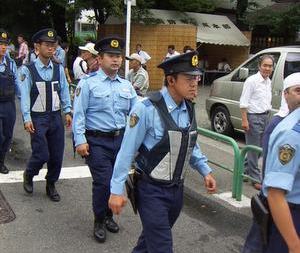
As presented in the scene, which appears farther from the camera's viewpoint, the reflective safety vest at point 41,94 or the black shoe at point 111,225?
the reflective safety vest at point 41,94

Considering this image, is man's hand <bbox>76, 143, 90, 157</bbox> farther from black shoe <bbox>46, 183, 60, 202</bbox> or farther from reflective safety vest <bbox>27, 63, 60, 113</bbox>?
black shoe <bbox>46, 183, 60, 202</bbox>

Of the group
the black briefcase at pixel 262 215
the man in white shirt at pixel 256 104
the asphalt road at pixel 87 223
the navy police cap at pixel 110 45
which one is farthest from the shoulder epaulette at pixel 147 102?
the man in white shirt at pixel 256 104

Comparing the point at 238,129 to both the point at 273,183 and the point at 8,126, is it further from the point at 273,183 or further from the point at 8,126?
the point at 273,183

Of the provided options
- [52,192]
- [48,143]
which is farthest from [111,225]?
[48,143]

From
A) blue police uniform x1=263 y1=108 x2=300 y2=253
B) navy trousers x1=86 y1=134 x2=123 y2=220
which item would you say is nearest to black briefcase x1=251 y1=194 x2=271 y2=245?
blue police uniform x1=263 y1=108 x2=300 y2=253

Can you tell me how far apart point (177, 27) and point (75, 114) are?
15733mm

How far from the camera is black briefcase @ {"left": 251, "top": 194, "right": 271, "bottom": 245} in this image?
262cm

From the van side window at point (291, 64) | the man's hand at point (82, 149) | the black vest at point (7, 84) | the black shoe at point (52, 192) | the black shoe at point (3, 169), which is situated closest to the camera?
the man's hand at point (82, 149)

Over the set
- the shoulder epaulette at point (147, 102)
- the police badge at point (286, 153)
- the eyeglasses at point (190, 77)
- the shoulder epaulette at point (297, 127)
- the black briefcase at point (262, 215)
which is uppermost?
the eyeglasses at point (190, 77)

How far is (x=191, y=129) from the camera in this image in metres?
3.22

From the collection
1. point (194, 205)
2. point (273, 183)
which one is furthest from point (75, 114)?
point (273, 183)

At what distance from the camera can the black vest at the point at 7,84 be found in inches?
251

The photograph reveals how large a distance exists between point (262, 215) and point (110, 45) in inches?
89.8

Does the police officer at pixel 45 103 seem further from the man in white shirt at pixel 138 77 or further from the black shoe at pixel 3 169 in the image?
the man in white shirt at pixel 138 77
